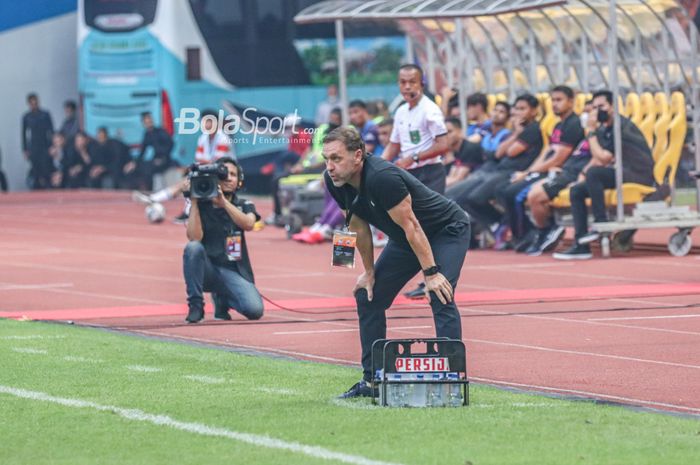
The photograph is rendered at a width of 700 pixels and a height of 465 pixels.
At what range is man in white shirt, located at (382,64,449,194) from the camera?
15972 mm

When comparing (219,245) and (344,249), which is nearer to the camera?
(344,249)

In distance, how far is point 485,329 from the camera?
44.3ft

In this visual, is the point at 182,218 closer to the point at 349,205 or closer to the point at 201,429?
the point at 349,205

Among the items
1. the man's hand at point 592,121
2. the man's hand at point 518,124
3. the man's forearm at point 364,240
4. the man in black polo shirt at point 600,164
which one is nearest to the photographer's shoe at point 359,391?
the man's forearm at point 364,240

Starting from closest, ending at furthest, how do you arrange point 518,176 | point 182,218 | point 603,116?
point 603,116
point 182,218
point 518,176

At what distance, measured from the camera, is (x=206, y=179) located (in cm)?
1413

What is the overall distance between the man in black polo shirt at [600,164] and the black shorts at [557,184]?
16.2 inches

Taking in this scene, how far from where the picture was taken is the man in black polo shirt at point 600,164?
65.1 feet

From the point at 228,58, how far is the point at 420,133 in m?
18.6

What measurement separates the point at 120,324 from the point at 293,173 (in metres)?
12.3

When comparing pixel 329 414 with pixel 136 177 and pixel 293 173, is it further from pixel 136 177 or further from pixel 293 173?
pixel 136 177

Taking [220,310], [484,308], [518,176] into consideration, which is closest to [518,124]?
[518,176]

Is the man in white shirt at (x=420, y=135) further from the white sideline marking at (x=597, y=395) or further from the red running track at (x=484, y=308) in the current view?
the white sideline marking at (x=597, y=395)

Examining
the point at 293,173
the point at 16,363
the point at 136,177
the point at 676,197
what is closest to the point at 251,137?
the point at 136,177
